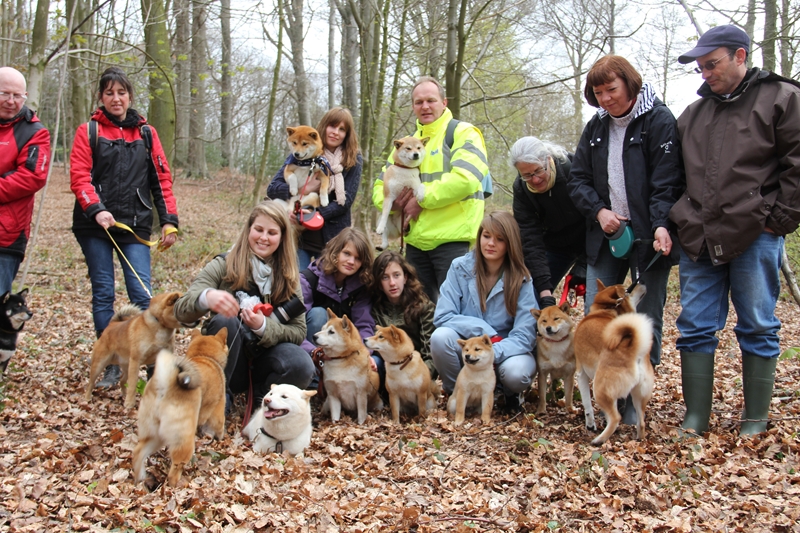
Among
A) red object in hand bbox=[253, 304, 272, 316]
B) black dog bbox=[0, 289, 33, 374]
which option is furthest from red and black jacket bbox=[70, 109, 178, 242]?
red object in hand bbox=[253, 304, 272, 316]

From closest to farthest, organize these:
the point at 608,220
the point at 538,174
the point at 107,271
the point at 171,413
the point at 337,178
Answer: the point at 171,413, the point at 608,220, the point at 538,174, the point at 107,271, the point at 337,178

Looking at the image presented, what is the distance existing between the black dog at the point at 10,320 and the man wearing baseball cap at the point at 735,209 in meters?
4.89

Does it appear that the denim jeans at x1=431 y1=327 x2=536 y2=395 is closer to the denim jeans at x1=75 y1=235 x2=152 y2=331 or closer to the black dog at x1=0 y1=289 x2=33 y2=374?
the denim jeans at x1=75 y1=235 x2=152 y2=331

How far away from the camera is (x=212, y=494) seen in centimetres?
303

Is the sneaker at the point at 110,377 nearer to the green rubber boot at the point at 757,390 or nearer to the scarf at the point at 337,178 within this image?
the scarf at the point at 337,178

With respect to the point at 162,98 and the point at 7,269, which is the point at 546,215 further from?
the point at 162,98

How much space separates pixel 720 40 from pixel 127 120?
15.2 feet

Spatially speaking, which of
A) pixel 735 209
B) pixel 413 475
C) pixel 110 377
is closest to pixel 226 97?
pixel 110 377

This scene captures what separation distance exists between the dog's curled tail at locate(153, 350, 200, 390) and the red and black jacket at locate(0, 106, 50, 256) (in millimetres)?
2437

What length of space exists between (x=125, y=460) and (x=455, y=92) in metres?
7.02

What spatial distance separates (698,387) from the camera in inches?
150

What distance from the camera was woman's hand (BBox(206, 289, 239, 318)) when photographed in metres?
3.81

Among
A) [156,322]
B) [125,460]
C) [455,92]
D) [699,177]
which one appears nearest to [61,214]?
[455,92]

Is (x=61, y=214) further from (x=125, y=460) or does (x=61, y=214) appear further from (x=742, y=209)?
(x=742, y=209)
